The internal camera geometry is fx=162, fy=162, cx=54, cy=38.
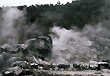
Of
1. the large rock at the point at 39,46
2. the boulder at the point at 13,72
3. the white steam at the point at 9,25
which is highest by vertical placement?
the white steam at the point at 9,25

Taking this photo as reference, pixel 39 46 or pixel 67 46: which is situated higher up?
pixel 67 46

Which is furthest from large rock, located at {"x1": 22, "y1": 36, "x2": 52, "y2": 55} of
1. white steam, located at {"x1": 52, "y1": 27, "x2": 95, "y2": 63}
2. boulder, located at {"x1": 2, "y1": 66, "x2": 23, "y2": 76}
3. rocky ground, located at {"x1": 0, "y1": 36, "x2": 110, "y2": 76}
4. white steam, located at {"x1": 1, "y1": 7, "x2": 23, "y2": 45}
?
white steam, located at {"x1": 1, "y1": 7, "x2": 23, "y2": 45}

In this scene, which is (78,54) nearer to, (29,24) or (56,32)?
(56,32)

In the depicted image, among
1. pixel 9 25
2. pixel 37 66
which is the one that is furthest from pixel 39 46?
pixel 9 25

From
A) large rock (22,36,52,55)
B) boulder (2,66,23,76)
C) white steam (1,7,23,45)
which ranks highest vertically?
white steam (1,7,23,45)

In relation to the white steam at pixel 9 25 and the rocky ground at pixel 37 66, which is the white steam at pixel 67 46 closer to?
the rocky ground at pixel 37 66

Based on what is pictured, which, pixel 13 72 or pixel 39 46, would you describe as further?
pixel 39 46

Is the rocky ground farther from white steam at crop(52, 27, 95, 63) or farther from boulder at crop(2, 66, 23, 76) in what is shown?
white steam at crop(52, 27, 95, 63)

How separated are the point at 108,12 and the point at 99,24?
160 inches

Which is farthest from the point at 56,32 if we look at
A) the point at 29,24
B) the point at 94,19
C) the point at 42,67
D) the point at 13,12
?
the point at 42,67

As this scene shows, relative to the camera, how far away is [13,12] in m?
21.5

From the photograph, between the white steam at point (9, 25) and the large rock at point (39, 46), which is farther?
the white steam at point (9, 25)

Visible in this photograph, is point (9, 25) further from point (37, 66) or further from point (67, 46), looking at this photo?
point (37, 66)

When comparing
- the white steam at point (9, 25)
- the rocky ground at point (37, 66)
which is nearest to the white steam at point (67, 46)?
the rocky ground at point (37, 66)
